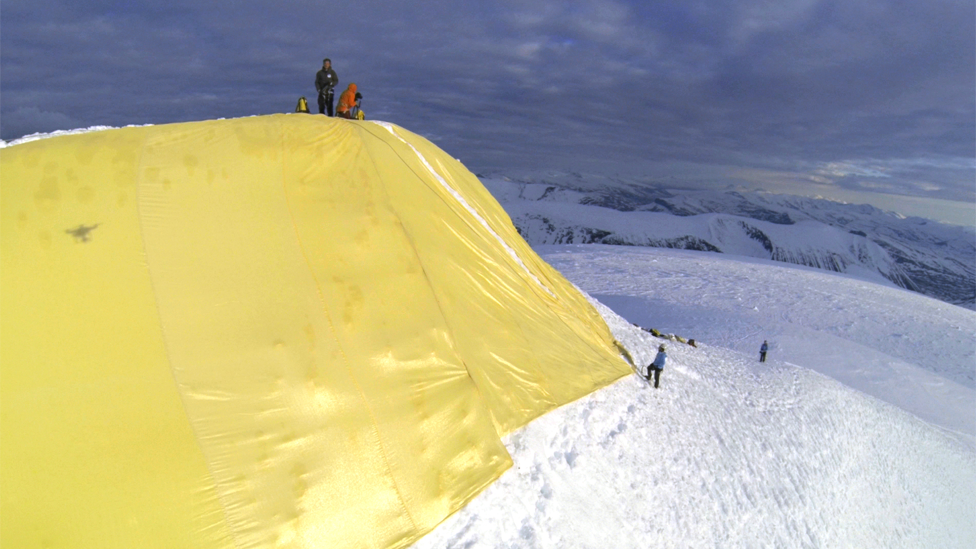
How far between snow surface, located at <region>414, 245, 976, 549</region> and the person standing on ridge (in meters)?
7.36

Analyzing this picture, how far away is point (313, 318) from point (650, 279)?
36.2m

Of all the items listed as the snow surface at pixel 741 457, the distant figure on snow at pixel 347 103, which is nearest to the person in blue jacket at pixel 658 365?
the snow surface at pixel 741 457

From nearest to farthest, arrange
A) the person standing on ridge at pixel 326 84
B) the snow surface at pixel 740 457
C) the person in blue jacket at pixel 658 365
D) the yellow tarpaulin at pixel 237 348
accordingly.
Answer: the yellow tarpaulin at pixel 237 348 → the snow surface at pixel 740 457 → the person standing on ridge at pixel 326 84 → the person in blue jacket at pixel 658 365

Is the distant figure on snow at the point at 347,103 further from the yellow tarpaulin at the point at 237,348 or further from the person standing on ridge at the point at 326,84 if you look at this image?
the yellow tarpaulin at the point at 237,348

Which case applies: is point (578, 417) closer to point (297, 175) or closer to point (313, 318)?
point (313, 318)

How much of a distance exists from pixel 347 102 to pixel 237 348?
19.9 ft

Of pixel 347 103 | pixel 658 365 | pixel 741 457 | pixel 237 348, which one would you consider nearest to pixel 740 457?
pixel 741 457

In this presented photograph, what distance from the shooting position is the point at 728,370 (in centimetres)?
1680

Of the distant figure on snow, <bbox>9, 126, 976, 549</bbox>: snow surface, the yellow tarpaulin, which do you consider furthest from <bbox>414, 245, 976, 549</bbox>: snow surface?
the distant figure on snow

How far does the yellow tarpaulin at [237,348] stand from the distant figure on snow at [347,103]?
203cm

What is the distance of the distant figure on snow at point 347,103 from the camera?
10.4 m

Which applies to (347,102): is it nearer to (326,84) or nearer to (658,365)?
(326,84)

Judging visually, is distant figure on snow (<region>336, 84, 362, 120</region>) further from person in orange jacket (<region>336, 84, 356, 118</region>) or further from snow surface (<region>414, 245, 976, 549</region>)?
snow surface (<region>414, 245, 976, 549</region>)

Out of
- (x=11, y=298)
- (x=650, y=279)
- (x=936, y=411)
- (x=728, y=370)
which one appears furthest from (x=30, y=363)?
(x=650, y=279)
